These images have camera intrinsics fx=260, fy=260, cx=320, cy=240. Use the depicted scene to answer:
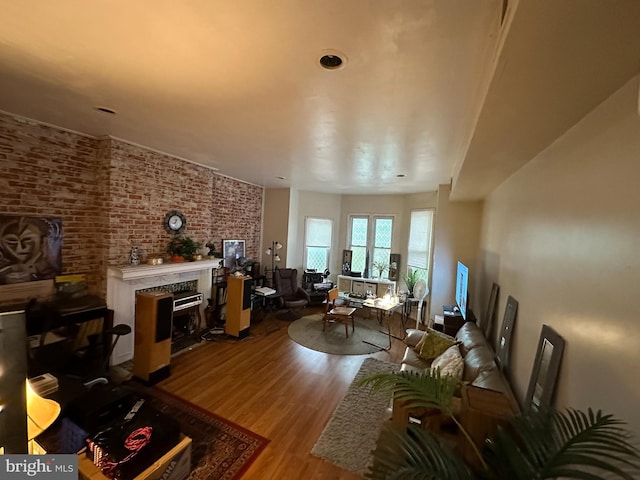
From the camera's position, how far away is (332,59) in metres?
1.50

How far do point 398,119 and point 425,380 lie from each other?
6.38ft

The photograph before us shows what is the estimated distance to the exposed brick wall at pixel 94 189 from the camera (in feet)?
8.92

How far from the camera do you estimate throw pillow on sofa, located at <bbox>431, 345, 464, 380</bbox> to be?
240cm

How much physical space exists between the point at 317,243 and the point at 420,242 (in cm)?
252

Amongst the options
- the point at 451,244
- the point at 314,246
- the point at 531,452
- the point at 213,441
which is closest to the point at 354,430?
the point at 213,441

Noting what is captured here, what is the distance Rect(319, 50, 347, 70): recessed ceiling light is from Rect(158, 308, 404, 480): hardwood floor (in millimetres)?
2879

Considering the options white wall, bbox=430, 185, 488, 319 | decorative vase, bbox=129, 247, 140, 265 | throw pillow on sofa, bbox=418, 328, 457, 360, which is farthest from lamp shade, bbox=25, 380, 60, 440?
white wall, bbox=430, 185, 488, 319

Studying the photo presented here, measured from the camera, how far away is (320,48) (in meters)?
1.40

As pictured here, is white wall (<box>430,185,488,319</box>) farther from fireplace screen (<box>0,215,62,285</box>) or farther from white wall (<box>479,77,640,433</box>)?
fireplace screen (<box>0,215,62,285</box>)

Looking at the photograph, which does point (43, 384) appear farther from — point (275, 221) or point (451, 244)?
point (451, 244)

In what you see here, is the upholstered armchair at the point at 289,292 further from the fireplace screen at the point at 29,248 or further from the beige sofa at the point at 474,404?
the fireplace screen at the point at 29,248

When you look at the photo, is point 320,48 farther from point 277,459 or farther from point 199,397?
point 199,397

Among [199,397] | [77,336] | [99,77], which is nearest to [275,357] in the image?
[199,397]

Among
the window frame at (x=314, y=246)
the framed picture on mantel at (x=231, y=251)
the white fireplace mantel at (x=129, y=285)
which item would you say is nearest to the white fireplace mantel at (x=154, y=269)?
the white fireplace mantel at (x=129, y=285)
